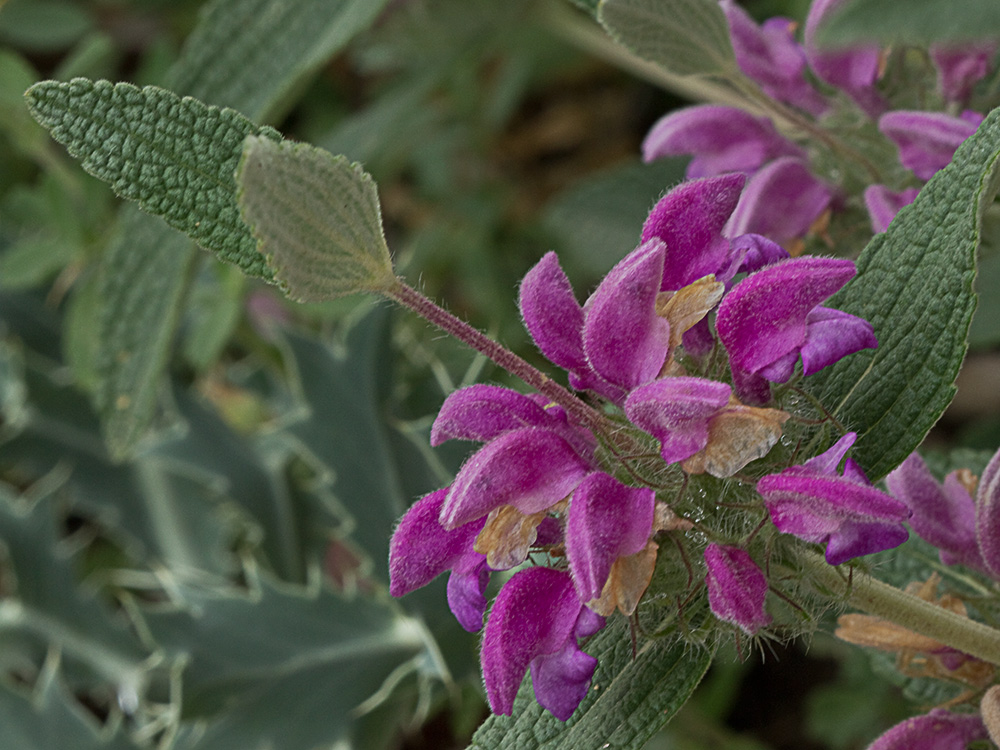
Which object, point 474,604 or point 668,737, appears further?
point 668,737

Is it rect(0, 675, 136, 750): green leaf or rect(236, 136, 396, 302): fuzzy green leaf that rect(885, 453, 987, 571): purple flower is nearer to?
rect(236, 136, 396, 302): fuzzy green leaf

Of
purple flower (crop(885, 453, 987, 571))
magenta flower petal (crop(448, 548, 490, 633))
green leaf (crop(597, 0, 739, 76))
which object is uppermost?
green leaf (crop(597, 0, 739, 76))

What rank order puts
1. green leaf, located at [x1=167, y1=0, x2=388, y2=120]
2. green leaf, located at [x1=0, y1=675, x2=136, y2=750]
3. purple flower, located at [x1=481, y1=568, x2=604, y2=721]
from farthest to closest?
green leaf, located at [x1=0, y1=675, x2=136, y2=750] < green leaf, located at [x1=167, y1=0, x2=388, y2=120] < purple flower, located at [x1=481, y1=568, x2=604, y2=721]

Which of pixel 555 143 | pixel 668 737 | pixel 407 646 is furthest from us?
pixel 555 143

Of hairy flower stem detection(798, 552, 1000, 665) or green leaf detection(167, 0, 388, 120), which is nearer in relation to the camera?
hairy flower stem detection(798, 552, 1000, 665)

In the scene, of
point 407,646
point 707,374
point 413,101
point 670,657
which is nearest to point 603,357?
point 707,374

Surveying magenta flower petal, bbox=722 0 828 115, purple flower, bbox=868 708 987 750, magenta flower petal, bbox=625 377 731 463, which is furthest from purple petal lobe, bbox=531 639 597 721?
magenta flower petal, bbox=722 0 828 115

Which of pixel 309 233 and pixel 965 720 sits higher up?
pixel 309 233

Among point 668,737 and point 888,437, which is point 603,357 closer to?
point 888,437
